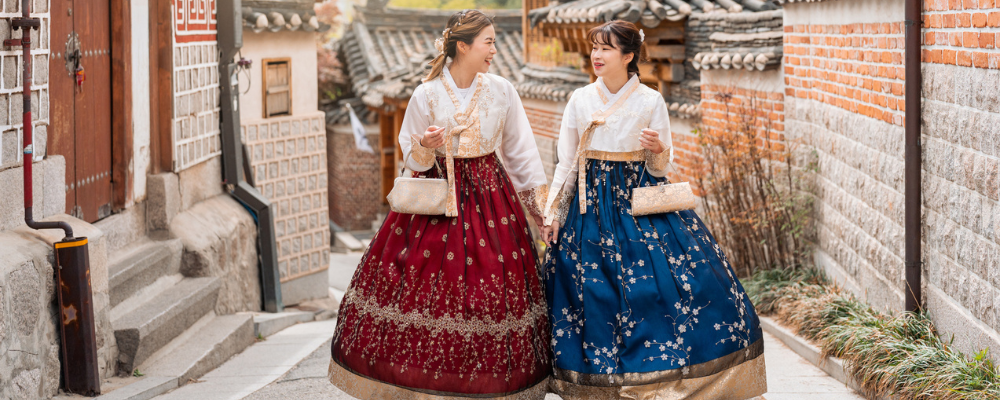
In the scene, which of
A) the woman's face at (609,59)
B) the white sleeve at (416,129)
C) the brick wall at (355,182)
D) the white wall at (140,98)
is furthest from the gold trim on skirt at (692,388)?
the brick wall at (355,182)

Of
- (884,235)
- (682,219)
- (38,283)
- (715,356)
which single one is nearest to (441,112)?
(682,219)

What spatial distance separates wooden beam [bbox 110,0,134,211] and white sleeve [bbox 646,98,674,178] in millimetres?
4247

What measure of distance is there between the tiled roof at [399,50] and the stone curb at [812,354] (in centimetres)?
1080

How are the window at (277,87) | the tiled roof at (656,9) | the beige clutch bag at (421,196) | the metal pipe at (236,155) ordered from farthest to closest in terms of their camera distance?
the window at (277,87), the tiled roof at (656,9), the metal pipe at (236,155), the beige clutch bag at (421,196)

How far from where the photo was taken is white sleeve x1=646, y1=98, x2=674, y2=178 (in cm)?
448

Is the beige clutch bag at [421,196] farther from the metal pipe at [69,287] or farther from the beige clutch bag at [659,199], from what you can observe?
the metal pipe at [69,287]

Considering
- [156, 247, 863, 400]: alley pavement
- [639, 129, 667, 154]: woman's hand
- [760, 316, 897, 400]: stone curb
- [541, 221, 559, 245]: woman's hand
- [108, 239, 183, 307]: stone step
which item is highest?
[639, 129, 667, 154]: woman's hand

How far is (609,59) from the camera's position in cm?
450

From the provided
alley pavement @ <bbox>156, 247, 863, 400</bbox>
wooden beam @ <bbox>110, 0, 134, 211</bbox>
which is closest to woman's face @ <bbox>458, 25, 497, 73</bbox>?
alley pavement @ <bbox>156, 247, 863, 400</bbox>

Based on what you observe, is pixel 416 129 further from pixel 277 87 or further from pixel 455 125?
pixel 277 87

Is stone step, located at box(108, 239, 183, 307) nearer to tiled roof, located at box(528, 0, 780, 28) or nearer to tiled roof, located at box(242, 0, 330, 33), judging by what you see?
tiled roof, located at box(242, 0, 330, 33)

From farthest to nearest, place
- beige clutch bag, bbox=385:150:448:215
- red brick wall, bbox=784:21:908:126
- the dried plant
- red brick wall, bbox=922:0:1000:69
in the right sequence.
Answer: the dried plant
red brick wall, bbox=784:21:908:126
red brick wall, bbox=922:0:1000:69
beige clutch bag, bbox=385:150:448:215

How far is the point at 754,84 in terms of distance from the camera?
903cm

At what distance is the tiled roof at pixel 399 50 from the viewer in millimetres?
19297
